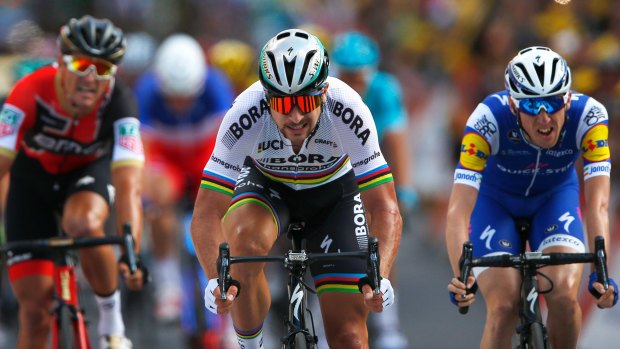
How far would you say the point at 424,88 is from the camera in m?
16.4

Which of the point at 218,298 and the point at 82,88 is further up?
the point at 82,88

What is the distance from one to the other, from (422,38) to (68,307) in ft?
35.1

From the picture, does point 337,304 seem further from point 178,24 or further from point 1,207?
point 178,24

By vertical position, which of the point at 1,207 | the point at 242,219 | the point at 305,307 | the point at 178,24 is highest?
the point at 178,24

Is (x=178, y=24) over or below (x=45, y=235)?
over

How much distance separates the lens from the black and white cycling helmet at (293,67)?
604 centimetres

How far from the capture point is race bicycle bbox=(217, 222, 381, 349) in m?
5.75

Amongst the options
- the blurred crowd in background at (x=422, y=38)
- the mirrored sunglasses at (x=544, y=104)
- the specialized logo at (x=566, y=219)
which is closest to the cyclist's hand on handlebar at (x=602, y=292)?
the specialized logo at (x=566, y=219)

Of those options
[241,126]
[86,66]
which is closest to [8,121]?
[86,66]

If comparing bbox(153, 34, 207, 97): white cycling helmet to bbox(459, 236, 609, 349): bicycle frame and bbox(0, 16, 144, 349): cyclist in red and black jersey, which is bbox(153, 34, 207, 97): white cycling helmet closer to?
bbox(0, 16, 144, 349): cyclist in red and black jersey

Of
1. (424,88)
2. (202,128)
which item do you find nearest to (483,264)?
(202,128)

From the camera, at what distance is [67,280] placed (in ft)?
23.9

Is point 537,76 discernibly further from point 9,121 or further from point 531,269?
point 9,121

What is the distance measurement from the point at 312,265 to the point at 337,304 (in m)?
0.27
